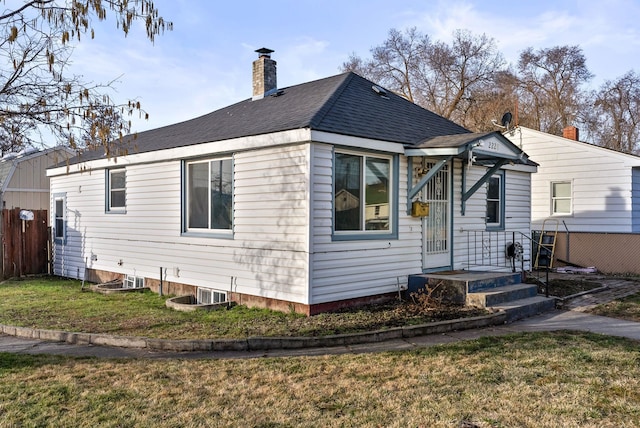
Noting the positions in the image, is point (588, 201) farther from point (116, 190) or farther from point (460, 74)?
point (460, 74)

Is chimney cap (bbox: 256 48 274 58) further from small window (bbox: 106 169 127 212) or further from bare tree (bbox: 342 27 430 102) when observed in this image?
bare tree (bbox: 342 27 430 102)

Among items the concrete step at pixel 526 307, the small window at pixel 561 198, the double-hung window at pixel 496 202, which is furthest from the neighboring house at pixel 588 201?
the concrete step at pixel 526 307

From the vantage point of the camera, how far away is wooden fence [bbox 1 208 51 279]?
1433 centimetres

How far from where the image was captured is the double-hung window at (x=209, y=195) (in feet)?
31.8

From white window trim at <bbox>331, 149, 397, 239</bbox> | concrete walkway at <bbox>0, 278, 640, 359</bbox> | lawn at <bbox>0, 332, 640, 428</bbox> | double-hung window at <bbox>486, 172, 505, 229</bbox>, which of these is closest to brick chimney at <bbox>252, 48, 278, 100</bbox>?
white window trim at <bbox>331, 149, 397, 239</bbox>

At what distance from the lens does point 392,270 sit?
30.8ft

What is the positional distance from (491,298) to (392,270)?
1.80m

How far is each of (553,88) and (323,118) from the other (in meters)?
28.9

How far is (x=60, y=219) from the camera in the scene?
14.8 m

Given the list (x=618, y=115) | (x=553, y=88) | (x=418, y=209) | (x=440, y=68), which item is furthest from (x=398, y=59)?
(x=418, y=209)

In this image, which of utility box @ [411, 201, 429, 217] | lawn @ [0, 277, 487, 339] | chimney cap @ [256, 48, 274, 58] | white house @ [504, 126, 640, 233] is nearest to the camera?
lawn @ [0, 277, 487, 339]

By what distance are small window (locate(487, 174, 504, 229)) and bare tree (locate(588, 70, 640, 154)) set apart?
2400 cm

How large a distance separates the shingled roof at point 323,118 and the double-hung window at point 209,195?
0.53 metres

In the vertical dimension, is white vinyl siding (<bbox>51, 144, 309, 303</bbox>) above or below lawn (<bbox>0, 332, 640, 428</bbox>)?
above
